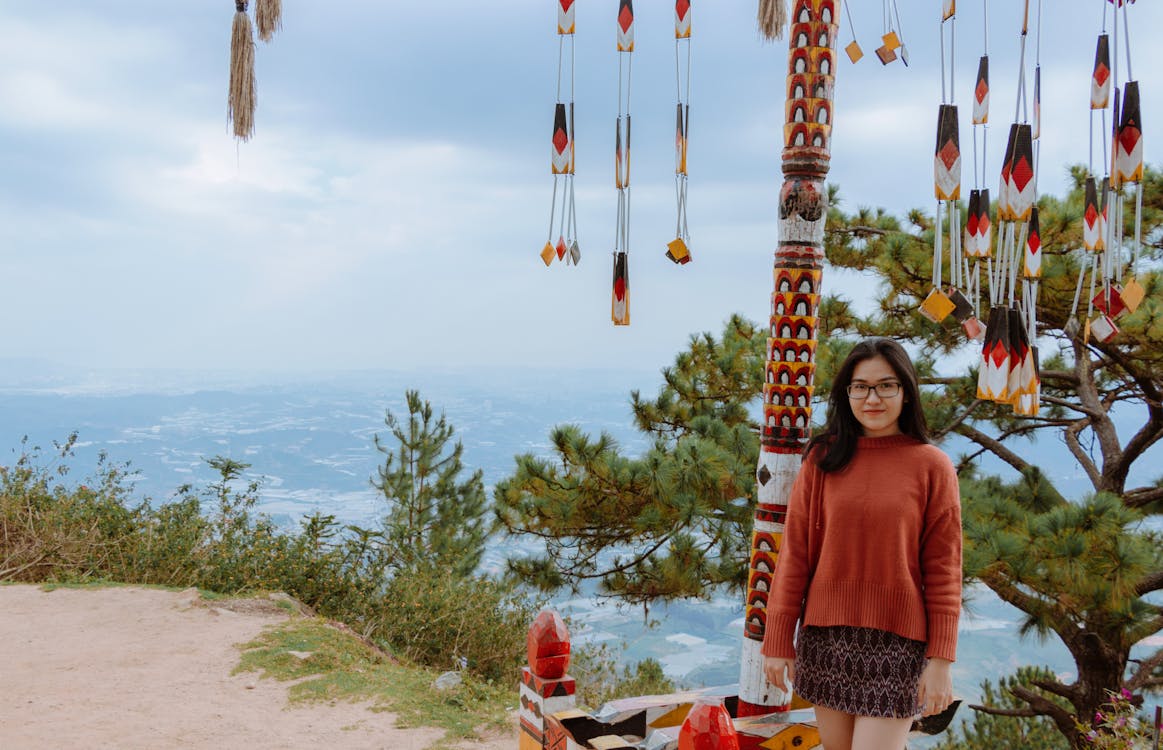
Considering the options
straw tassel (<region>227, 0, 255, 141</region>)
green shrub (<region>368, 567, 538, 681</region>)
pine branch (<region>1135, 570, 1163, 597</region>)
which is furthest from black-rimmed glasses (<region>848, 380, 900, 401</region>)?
green shrub (<region>368, 567, 538, 681</region>)

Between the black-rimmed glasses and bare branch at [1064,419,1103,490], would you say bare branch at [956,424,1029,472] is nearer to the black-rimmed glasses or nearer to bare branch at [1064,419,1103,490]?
bare branch at [1064,419,1103,490]

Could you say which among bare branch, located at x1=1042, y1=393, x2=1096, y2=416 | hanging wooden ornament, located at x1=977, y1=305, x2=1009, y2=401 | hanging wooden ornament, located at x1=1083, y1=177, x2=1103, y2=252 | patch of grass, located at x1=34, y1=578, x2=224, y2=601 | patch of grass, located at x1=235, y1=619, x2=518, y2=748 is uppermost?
hanging wooden ornament, located at x1=1083, y1=177, x2=1103, y2=252

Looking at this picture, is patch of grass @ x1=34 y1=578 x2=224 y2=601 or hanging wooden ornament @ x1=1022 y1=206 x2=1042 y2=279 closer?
hanging wooden ornament @ x1=1022 y1=206 x2=1042 y2=279

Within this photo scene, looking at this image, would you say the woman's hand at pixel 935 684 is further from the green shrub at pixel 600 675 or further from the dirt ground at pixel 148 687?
the green shrub at pixel 600 675

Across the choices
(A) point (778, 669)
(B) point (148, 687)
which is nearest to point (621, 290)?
(A) point (778, 669)

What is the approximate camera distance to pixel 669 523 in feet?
17.9

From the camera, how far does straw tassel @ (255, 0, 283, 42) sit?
4285 mm

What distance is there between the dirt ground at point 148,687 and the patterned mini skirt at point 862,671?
2.44 metres

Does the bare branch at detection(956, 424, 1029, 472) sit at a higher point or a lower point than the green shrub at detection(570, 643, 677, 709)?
higher

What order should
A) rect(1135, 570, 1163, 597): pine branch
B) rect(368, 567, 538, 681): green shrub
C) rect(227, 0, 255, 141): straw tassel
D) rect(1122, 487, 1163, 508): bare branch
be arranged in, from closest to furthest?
rect(227, 0, 255, 141): straw tassel → rect(1135, 570, 1163, 597): pine branch → rect(368, 567, 538, 681): green shrub → rect(1122, 487, 1163, 508): bare branch

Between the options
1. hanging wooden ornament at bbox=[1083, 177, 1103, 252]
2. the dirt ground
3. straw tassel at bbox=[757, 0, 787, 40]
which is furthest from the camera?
the dirt ground

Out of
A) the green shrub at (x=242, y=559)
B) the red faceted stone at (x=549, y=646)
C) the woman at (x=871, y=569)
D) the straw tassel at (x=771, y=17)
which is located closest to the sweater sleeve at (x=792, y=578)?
→ the woman at (x=871, y=569)

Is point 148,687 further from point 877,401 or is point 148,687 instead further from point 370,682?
point 877,401

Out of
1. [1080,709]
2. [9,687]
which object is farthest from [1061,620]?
[9,687]
